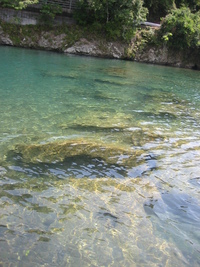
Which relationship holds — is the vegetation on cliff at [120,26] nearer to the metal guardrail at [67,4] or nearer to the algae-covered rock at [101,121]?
the metal guardrail at [67,4]

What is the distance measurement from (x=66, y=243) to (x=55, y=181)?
61.0 inches

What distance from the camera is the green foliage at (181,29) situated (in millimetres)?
29859

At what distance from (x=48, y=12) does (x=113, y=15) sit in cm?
715

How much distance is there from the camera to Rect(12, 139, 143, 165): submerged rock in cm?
575

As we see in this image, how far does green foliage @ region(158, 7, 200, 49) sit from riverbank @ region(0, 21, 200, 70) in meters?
1.30

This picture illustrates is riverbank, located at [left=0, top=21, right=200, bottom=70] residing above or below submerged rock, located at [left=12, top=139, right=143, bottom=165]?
above

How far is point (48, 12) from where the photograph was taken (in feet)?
89.8

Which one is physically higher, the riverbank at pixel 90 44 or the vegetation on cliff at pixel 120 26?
the vegetation on cliff at pixel 120 26

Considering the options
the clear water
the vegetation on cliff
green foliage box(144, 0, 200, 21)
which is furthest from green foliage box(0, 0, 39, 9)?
the clear water

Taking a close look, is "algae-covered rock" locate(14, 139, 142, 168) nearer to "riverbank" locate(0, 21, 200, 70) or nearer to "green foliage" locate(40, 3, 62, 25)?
"riverbank" locate(0, 21, 200, 70)

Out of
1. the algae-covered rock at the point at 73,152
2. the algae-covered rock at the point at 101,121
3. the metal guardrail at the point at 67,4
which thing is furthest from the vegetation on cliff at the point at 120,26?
the algae-covered rock at the point at 73,152

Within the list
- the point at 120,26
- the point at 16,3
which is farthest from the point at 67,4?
the point at 120,26

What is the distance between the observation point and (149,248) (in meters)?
3.54

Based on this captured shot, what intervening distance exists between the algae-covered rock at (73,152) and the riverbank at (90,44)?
943 inches
